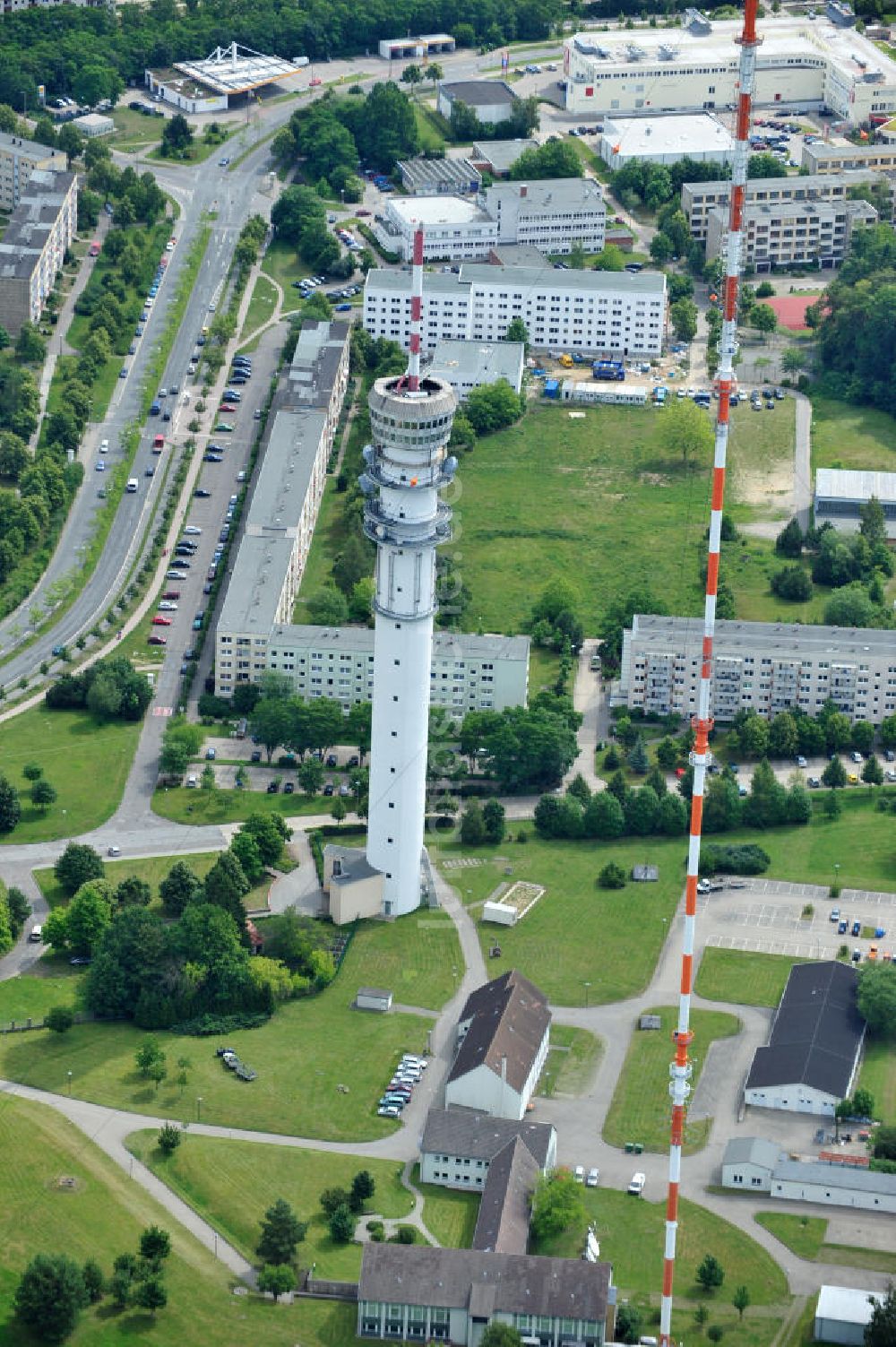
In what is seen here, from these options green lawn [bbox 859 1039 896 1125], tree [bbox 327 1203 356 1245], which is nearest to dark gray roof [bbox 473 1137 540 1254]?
tree [bbox 327 1203 356 1245]

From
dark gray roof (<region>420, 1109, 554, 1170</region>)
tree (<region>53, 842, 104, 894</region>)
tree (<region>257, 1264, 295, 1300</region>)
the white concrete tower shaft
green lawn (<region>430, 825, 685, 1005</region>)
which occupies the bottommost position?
green lawn (<region>430, 825, 685, 1005</region>)

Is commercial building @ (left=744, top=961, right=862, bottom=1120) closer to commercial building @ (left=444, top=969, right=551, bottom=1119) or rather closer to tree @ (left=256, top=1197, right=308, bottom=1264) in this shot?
commercial building @ (left=444, top=969, right=551, bottom=1119)

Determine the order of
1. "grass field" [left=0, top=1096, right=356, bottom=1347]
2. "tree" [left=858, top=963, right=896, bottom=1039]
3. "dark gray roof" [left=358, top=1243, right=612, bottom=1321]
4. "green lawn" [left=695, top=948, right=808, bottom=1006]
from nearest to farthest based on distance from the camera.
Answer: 1. "dark gray roof" [left=358, top=1243, right=612, bottom=1321]
2. "grass field" [left=0, top=1096, right=356, bottom=1347]
3. "tree" [left=858, top=963, right=896, bottom=1039]
4. "green lawn" [left=695, top=948, right=808, bottom=1006]

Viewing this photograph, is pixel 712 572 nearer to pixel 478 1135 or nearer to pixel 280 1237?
pixel 478 1135

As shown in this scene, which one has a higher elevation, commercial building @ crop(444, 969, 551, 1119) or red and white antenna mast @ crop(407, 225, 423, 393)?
red and white antenna mast @ crop(407, 225, 423, 393)

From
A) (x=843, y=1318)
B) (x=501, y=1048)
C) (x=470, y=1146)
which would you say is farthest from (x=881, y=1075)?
(x=470, y=1146)

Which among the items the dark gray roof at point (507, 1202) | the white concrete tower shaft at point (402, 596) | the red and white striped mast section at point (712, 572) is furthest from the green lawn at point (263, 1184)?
the white concrete tower shaft at point (402, 596)

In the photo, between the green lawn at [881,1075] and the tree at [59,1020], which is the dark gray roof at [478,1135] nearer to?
the green lawn at [881,1075]
